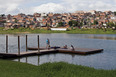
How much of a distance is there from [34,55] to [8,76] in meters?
20.8

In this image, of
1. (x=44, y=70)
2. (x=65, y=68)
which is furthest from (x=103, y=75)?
(x=44, y=70)

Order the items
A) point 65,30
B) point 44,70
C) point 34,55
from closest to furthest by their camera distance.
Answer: point 44,70
point 34,55
point 65,30

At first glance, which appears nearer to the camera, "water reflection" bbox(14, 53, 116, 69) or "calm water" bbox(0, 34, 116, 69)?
"water reflection" bbox(14, 53, 116, 69)

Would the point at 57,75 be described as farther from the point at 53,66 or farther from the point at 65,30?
the point at 65,30

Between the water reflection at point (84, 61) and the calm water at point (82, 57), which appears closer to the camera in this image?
the water reflection at point (84, 61)

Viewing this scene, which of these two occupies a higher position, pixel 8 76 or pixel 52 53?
pixel 8 76

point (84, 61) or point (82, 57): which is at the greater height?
point (84, 61)

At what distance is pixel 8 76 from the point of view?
13.9 meters

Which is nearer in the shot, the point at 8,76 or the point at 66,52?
the point at 8,76

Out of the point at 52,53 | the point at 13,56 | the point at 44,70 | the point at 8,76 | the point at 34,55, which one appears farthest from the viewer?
the point at 52,53

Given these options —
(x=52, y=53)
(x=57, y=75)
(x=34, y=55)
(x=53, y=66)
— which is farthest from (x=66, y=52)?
(x=57, y=75)

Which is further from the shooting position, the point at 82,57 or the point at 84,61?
the point at 82,57

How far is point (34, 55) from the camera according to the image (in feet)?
114

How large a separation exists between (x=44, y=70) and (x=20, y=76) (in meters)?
3.43
